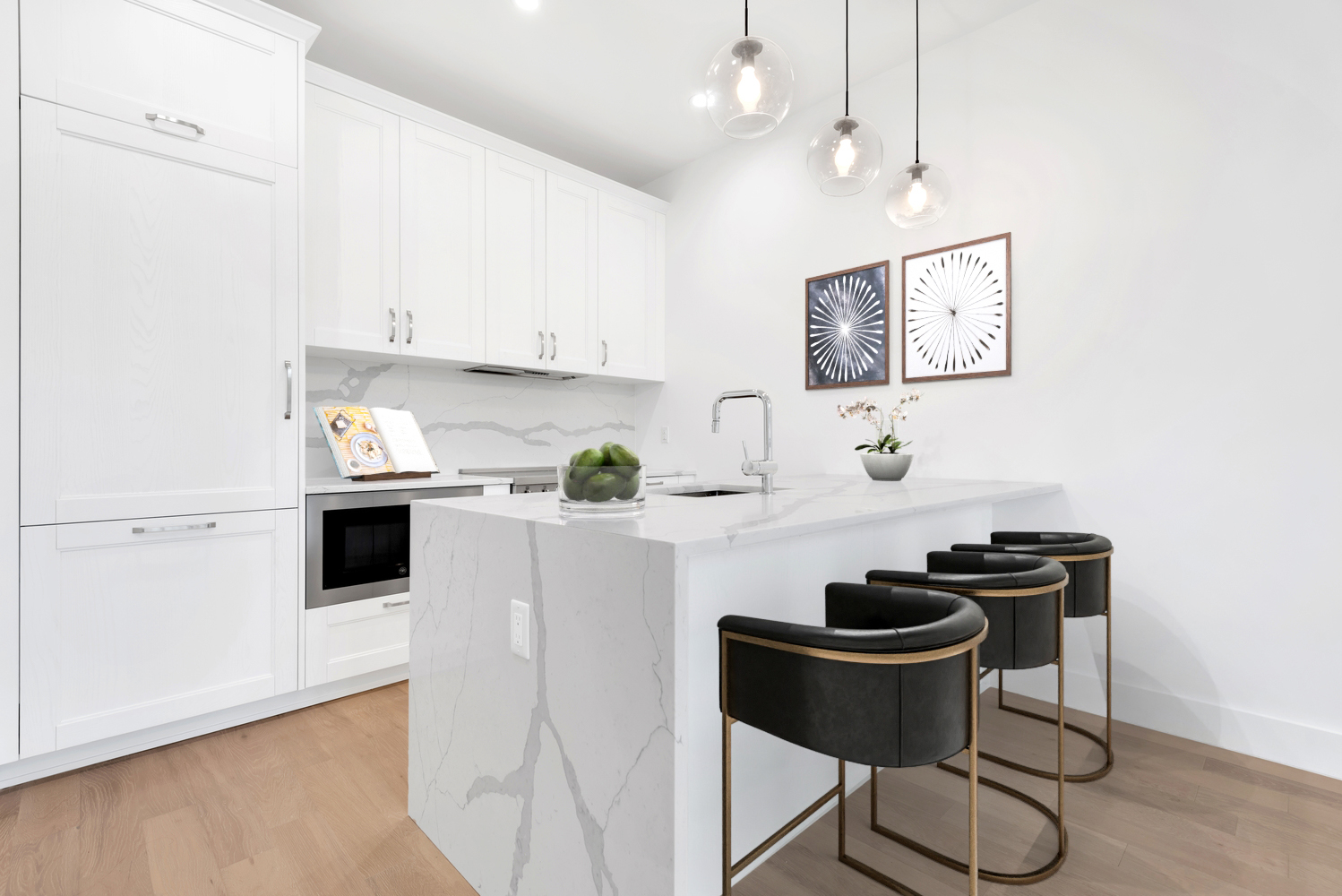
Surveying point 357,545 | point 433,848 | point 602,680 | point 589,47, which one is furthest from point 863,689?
point 589,47

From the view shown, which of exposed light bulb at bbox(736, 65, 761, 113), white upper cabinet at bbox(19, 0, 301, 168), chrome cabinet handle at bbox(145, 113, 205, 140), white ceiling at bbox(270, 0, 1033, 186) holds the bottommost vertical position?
exposed light bulb at bbox(736, 65, 761, 113)

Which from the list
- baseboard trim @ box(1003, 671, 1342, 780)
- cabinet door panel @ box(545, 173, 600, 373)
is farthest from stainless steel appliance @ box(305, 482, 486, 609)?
baseboard trim @ box(1003, 671, 1342, 780)

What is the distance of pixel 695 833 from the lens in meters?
1.21

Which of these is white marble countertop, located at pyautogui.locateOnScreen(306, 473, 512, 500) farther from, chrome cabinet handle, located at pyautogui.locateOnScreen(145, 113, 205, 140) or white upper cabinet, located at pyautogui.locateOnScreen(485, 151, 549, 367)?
chrome cabinet handle, located at pyautogui.locateOnScreen(145, 113, 205, 140)

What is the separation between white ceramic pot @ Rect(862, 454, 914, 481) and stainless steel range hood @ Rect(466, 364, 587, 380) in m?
1.95

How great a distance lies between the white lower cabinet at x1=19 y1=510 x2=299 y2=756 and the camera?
1872mm

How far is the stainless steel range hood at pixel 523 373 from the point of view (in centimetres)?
348

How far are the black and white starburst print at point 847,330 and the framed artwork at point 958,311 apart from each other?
0.49 feet

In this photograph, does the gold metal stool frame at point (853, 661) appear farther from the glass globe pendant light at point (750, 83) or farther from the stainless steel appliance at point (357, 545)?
the stainless steel appliance at point (357, 545)

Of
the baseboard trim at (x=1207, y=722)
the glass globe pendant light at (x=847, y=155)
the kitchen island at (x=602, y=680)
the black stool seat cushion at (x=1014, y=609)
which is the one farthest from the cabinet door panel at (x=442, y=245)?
the baseboard trim at (x=1207, y=722)

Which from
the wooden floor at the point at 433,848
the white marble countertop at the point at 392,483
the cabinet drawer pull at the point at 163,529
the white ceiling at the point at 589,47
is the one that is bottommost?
the wooden floor at the point at 433,848

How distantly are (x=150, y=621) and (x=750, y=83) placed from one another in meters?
2.52

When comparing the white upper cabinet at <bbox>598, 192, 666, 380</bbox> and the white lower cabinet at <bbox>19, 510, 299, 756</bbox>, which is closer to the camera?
the white lower cabinet at <bbox>19, 510, 299, 756</bbox>

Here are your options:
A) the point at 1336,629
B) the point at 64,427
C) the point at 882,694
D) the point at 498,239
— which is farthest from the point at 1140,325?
the point at 64,427
